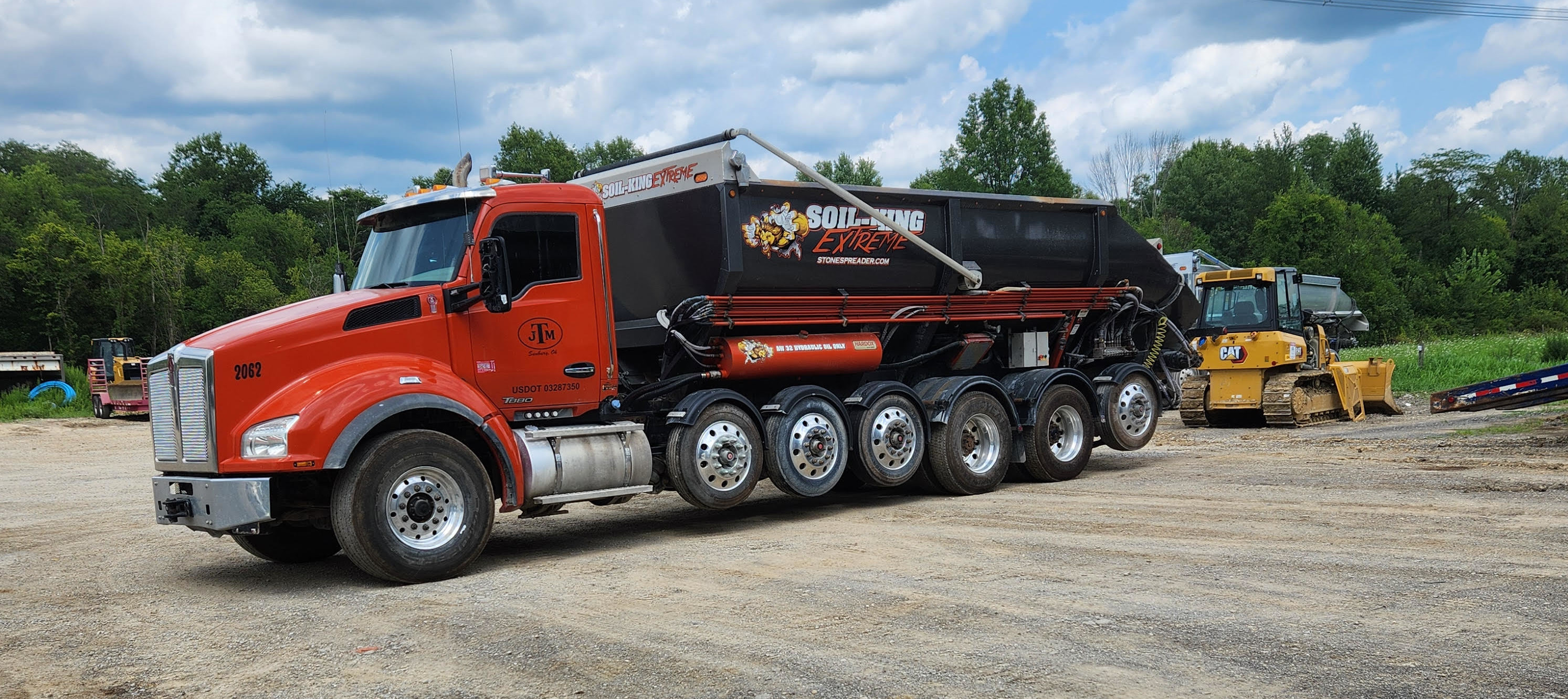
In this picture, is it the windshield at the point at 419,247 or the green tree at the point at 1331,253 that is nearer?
the windshield at the point at 419,247

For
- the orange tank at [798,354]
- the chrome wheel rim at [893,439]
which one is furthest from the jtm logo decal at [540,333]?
the chrome wheel rim at [893,439]

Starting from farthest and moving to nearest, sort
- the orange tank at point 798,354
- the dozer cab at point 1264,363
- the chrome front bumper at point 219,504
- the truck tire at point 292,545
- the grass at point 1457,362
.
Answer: the grass at point 1457,362
the dozer cab at point 1264,363
the orange tank at point 798,354
the truck tire at point 292,545
the chrome front bumper at point 219,504

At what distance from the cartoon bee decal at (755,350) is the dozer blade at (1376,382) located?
1448cm

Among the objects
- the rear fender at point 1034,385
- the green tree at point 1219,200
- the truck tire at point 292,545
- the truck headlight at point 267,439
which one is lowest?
the truck tire at point 292,545

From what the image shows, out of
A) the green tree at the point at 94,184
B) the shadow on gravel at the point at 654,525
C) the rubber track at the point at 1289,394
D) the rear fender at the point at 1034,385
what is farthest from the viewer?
the green tree at the point at 94,184

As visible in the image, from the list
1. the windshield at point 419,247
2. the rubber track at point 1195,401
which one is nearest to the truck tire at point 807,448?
the windshield at point 419,247

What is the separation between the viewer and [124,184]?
280 ft

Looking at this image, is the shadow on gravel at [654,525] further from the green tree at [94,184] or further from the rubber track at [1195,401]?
the green tree at [94,184]

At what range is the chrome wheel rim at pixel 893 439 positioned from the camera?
11.1 m

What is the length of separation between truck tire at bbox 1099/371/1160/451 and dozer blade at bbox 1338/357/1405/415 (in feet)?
29.2

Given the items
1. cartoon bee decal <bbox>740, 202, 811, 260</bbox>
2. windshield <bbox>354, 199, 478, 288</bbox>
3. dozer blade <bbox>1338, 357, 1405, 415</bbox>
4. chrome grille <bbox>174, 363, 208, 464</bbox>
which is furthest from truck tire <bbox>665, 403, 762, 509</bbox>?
dozer blade <bbox>1338, 357, 1405, 415</bbox>

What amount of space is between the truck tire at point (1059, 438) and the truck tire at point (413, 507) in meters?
6.48

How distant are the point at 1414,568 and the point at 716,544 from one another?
5100 mm

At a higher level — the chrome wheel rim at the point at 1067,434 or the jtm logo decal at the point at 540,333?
the jtm logo decal at the point at 540,333
